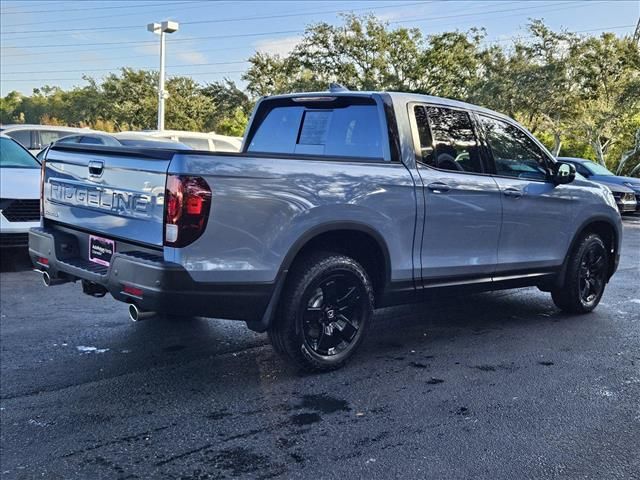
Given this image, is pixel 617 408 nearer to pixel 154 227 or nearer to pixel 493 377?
pixel 493 377

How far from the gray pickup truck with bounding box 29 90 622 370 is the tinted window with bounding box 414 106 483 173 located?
0.01 meters

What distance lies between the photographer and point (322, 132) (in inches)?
194

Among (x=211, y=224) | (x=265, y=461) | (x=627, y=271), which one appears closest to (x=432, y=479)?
(x=265, y=461)

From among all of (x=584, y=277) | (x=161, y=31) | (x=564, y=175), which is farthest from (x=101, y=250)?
(x=161, y=31)

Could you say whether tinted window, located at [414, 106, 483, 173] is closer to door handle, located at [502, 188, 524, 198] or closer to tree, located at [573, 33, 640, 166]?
door handle, located at [502, 188, 524, 198]

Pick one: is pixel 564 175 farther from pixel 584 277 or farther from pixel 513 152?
pixel 584 277

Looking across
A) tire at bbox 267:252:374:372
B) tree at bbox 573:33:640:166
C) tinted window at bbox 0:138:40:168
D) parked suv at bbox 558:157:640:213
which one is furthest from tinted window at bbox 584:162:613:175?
tire at bbox 267:252:374:372

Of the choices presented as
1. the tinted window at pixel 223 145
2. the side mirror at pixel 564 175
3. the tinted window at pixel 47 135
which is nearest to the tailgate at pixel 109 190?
the side mirror at pixel 564 175

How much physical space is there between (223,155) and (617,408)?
9.02 ft

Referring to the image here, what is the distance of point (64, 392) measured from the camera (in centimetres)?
393

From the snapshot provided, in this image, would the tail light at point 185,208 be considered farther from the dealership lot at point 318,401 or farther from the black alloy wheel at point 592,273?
the black alloy wheel at point 592,273

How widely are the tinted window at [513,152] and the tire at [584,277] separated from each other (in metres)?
0.91

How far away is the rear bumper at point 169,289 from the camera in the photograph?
347cm

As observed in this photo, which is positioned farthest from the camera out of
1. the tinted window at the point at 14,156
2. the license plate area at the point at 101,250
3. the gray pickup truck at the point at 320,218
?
the tinted window at the point at 14,156
